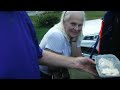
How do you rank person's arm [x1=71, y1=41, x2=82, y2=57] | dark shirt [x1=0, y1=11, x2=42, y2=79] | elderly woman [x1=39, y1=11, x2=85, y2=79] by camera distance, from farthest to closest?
person's arm [x1=71, y1=41, x2=82, y2=57] → elderly woman [x1=39, y1=11, x2=85, y2=79] → dark shirt [x1=0, y1=11, x2=42, y2=79]

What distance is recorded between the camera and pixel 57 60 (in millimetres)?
1345

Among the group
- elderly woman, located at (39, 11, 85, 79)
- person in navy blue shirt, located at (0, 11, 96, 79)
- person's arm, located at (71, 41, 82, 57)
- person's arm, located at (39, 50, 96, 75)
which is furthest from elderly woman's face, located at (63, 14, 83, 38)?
person in navy blue shirt, located at (0, 11, 96, 79)

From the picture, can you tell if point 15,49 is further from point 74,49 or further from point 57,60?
point 74,49

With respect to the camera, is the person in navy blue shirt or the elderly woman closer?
the person in navy blue shirt

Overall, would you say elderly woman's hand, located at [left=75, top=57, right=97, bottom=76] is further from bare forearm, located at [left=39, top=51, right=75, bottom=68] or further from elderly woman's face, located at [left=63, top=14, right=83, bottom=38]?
elderly woman's face, located at [left=63, top=14, right=83, bottom=38]

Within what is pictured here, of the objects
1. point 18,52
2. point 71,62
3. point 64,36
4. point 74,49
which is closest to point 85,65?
point 71,62

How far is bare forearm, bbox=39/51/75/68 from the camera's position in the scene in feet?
4.19

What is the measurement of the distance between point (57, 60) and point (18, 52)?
29 centimetres

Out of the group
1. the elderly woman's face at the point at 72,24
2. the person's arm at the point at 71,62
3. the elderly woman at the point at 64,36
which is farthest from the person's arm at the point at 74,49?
the person's arm at the point at 71,62
